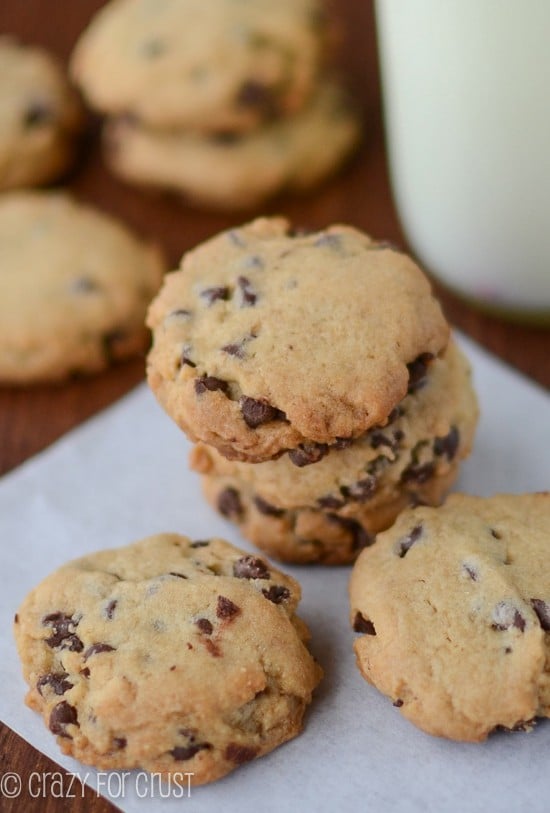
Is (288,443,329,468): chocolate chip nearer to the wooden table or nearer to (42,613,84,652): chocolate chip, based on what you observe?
(42,613,84,652): chocolate chip

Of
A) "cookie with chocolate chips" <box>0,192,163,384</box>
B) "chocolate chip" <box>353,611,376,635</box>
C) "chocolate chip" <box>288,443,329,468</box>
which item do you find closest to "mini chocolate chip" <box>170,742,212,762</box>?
"chocolate chip" <box>353,611,376,635</box>

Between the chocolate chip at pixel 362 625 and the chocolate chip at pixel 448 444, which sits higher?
the chocolate chip at pixel 448 444

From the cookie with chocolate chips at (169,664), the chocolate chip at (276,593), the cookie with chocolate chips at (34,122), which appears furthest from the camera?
the cookie with chocolate chips at (34,122)

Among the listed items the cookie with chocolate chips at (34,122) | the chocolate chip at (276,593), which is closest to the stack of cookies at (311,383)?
the chocolate chip at (276,593)

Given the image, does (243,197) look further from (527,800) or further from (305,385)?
(527,800)

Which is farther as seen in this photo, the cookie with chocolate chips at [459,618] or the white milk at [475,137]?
the white milk at [475,137]

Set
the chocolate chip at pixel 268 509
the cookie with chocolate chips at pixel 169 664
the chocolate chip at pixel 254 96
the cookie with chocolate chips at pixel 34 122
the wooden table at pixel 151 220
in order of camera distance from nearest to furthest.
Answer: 1. the cookie with chocolate chips at pixel 169 664
2. the chocolate chip at pixel 268 509
3. the wooden table at pixel 151 220
4. the chocolate chip at pixel 254 96
5. the cookie with chocolate chips at pixel 34 122

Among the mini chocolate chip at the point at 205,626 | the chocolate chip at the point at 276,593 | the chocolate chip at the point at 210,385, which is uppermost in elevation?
the chocolate chip at the point at 210,385

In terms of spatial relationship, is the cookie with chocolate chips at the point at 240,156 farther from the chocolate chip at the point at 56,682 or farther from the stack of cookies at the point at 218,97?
the chocolate chip at the point at 56,682
